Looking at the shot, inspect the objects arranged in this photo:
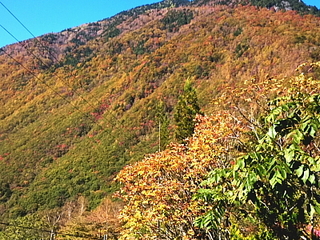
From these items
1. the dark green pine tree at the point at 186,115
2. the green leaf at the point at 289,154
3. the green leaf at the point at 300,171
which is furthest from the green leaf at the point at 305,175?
the dark green pine tree at the point at 186,115

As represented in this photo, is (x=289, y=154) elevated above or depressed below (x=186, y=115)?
below

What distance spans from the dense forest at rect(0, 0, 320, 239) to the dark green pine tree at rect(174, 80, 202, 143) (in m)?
0.12

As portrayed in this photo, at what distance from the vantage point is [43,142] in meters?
65.8

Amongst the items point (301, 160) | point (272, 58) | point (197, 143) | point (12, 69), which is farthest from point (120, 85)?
point (301, 160)

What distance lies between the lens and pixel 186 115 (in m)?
26.0

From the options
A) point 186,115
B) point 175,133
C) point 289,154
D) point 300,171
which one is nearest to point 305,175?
point 300,171

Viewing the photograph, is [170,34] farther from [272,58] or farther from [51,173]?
[51,173]

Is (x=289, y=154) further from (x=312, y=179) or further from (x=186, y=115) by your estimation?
(x=186, y=115)

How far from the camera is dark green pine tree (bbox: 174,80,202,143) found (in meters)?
25.3

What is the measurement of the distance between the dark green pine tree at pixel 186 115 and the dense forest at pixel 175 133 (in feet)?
0.38

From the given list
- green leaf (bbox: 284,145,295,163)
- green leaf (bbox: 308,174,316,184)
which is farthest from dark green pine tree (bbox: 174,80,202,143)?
green leaf (bbox: 308,174,316,184)

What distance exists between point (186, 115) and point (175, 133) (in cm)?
181

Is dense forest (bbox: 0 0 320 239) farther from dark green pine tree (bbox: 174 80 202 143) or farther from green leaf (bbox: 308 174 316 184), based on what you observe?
dark green pine tree (bbox: 174 80 202 143)

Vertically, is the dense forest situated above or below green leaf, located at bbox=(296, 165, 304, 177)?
above
